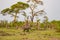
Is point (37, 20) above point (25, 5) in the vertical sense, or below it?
below

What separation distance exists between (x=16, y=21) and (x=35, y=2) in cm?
484

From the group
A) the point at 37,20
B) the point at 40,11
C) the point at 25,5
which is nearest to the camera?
the point at 37,20

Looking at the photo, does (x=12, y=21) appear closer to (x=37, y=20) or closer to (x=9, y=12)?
(x=9, y=12)

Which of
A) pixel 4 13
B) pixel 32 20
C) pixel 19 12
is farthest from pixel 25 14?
pixel 4 13

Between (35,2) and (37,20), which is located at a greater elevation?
(35,2)

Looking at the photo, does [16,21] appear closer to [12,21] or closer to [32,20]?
[12,21]

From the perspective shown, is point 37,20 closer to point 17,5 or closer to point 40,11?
point 40,11

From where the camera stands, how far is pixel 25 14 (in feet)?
119

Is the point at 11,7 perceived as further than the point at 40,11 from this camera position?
Yes

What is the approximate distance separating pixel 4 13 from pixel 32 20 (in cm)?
855

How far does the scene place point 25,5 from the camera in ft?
135

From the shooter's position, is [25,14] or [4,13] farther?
[4,13]

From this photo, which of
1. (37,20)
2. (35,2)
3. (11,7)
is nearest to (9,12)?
(11,7)

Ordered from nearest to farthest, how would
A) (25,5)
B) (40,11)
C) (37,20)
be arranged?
(37,20)
(40,11)
(25,5)
